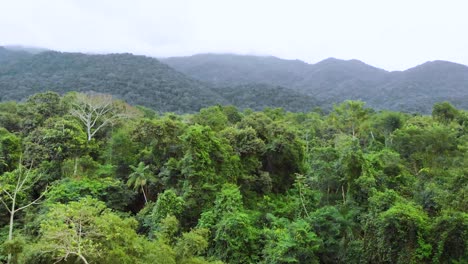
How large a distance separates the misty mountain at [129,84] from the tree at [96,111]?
40.8m

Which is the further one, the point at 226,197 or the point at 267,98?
the point at 267,98

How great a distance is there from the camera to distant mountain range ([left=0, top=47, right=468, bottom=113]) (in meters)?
81.3

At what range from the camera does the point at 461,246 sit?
14094mm

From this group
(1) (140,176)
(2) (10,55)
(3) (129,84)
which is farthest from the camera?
(2) (10,55)

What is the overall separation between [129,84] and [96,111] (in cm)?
5653

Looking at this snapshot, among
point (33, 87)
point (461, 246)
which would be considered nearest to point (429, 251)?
point (461, 246)

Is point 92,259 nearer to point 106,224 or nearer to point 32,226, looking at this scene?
point 106,224

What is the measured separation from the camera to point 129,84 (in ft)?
286

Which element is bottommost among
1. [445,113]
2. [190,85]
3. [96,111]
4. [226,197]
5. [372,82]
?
[190,85]

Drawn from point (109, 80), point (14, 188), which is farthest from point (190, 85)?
point (14, 188)

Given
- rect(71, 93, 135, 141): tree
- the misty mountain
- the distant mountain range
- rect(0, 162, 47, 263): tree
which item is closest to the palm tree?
rect(0, 162, 47, 263): tree

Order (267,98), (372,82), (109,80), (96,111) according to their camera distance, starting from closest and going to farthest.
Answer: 1. (96,111)
2. (109,80)
3. (267,98)
4. (372,82)

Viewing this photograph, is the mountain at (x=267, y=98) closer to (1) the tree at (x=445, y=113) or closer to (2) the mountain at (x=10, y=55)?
(1) the tree at (x=445, y=113)

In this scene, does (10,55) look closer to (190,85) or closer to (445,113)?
(190,85)
